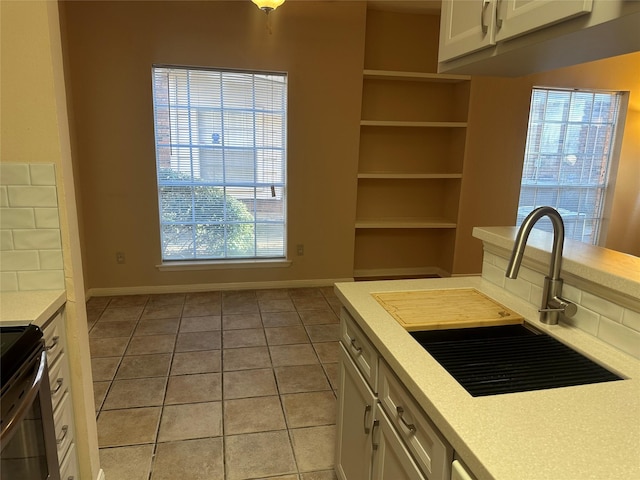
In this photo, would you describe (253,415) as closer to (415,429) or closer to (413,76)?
(415,429)

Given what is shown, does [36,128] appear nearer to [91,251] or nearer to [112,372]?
[112,372]

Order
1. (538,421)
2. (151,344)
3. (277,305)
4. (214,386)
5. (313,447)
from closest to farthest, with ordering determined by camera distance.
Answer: (538,421) → (313,447) → (214,386) → (151,344) → (277,305)

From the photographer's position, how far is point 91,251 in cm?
409

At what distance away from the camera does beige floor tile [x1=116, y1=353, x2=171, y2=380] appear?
110 inches

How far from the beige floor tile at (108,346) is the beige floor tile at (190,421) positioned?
0.86m

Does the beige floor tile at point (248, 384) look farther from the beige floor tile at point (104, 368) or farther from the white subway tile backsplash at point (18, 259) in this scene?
the white subway tile backsplash at point (18, 259)

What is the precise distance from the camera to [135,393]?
258 cm

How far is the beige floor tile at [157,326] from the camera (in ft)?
11.2

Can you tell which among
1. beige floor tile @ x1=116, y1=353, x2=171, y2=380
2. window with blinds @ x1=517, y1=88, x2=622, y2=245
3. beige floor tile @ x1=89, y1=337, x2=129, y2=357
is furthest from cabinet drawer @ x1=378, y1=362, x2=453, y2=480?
window with blinds @ x1=517, y1=88, x2=622, y2=245

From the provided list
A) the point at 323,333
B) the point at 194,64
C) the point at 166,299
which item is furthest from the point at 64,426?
the point at 194,64

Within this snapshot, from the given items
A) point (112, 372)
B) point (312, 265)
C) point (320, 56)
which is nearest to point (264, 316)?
point (312, 265)

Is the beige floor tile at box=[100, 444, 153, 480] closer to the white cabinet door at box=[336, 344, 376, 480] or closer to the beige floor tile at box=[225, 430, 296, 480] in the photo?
the beige floor tile at box=[225, 430, 296, 480]

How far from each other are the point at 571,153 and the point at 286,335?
4.02 meters

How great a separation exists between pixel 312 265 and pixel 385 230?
1018 millimetres
